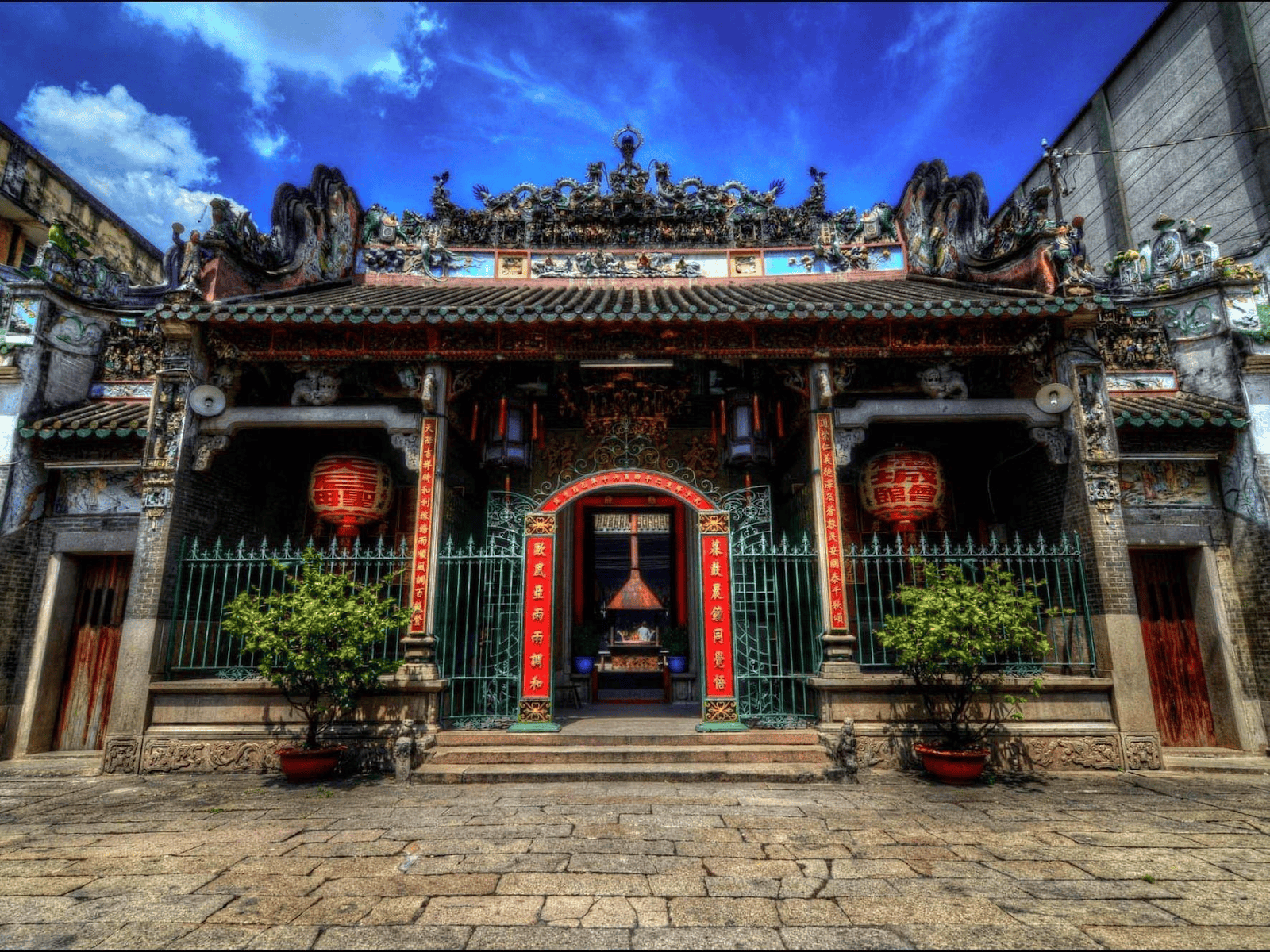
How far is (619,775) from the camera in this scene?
6.09 meters

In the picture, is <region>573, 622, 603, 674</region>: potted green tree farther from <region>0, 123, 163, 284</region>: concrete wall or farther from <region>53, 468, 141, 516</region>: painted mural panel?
<region>0, 123, 163, 284</region>: concrete wall

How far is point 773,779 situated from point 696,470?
16.3ft

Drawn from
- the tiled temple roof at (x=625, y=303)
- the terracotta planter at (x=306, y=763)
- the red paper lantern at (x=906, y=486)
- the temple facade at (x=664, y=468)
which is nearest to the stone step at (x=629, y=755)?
the temple facade at (x=664, y=468)

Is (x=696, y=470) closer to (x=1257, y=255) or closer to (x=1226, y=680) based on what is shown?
(x=1226, y=680)

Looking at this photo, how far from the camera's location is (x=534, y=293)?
9.60m

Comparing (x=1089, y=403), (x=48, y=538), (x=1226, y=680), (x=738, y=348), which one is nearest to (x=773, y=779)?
(x=738, y=348)

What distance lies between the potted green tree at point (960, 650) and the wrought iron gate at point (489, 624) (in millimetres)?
3983

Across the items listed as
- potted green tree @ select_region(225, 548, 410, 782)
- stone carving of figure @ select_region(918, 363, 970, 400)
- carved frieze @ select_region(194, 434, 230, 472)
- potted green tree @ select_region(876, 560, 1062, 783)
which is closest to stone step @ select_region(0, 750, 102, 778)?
potted green tree @ select_region(225, 548, 410, 782)

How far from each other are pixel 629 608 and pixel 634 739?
5703mm

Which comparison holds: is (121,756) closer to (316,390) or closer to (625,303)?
(316,390)

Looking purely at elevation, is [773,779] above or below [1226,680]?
below

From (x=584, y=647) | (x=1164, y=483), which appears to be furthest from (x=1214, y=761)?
(x=584, y=647)

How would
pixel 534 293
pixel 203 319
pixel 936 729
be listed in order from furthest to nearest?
pixel 534 293 < pixel 203 319 < pixel 936 729

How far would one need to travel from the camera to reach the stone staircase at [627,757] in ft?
20.0
